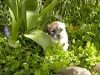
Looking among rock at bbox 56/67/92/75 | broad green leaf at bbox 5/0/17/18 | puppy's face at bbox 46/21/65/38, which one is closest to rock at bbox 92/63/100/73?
rock at bbox 56/67/92/75

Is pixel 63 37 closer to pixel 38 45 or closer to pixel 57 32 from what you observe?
pixel 57 32

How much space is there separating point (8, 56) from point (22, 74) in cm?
27

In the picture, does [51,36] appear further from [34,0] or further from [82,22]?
[82,22]

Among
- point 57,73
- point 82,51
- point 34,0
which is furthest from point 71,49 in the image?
point 34,0

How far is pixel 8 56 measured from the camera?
3006 millimetres

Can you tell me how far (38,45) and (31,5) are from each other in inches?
19.1

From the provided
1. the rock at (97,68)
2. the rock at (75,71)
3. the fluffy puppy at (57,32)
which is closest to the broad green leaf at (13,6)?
the fluffy puppy at (57,32)

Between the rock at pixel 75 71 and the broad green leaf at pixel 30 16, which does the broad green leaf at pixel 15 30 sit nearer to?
the broad green leaf at pixel 30 16

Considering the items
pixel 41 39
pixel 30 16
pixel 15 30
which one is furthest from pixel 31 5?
pixel 41 39

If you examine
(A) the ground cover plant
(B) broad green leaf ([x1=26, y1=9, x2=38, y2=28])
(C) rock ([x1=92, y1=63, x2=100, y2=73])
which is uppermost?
(B) broad green leaf ([x1=26, y1=9, x2=38, y2=28])

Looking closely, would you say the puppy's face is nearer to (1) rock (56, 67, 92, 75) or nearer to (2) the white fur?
(2) the white fur

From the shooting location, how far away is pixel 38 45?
332 cm

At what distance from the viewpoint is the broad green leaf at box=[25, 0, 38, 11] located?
3137 millimetres

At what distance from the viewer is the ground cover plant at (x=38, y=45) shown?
2936 mm
